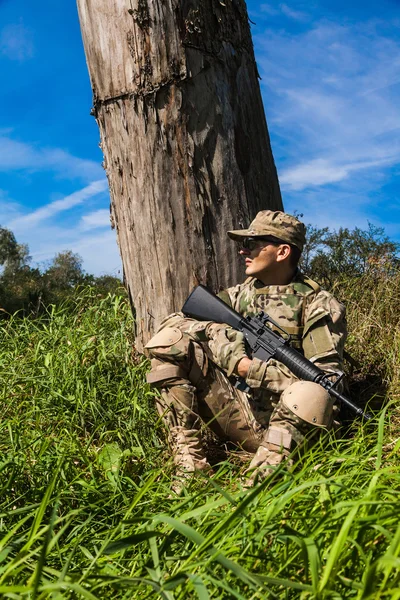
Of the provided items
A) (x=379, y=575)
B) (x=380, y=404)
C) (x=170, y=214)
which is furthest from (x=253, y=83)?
(x=379, y=575)

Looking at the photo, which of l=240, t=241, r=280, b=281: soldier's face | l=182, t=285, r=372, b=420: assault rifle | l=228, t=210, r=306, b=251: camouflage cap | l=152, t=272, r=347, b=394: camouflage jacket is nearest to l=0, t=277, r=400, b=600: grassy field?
l=182, t=285, r=372, b=420: assault rifle

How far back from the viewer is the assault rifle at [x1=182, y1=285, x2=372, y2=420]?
3389mm

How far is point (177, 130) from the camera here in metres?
4.18

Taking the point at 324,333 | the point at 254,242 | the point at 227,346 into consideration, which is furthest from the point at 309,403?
the point at 254,242

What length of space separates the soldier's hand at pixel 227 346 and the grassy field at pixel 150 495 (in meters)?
0.59

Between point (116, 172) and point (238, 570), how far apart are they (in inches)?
135

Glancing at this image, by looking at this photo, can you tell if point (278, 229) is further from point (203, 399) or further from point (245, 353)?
point (203, 399)

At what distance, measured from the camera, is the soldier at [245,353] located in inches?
141

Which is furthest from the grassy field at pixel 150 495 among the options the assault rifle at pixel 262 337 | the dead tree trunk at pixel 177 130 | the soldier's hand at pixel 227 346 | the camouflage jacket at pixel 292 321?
the dead tree trunk at pixel 177 130

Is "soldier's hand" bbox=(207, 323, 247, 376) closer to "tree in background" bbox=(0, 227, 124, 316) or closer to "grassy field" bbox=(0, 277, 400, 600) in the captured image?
"grassy field" bbox=(0, 277, 400, 600)

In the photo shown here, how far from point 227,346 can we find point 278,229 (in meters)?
0.84

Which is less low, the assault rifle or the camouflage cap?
the camouflage cap

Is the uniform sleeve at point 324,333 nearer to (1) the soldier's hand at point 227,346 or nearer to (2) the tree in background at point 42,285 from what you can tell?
(1) the soldier's hand at point 227,346

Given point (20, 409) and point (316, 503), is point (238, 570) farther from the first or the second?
point (20, 409)
